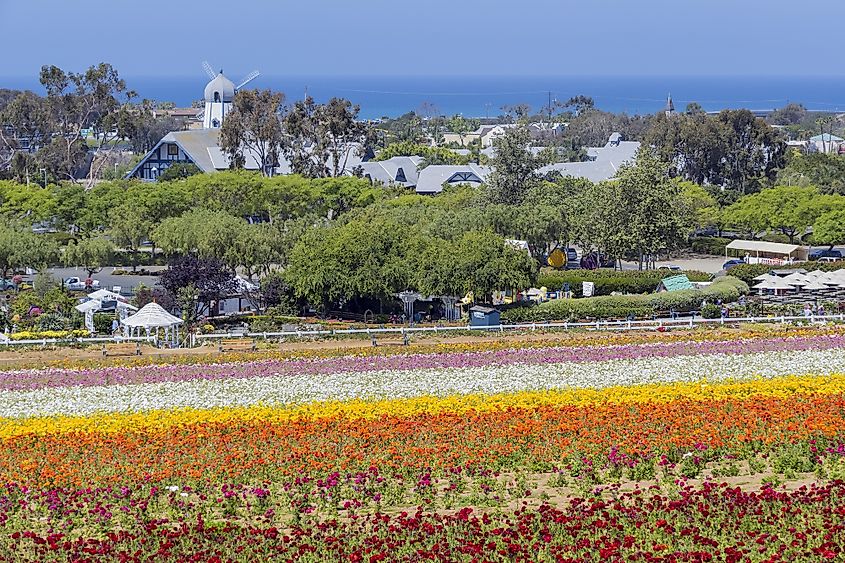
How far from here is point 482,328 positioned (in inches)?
1852

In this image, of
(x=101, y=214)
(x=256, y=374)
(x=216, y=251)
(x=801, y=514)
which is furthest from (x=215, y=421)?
(x=101, y=214)

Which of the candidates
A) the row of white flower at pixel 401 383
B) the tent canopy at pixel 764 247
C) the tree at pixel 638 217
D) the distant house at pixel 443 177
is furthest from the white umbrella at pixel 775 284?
the distant house at pixel 443 177

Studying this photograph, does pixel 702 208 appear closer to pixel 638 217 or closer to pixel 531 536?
pixel 638 217

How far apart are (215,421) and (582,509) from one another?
10.8 m

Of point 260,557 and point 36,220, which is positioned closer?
point 260,557

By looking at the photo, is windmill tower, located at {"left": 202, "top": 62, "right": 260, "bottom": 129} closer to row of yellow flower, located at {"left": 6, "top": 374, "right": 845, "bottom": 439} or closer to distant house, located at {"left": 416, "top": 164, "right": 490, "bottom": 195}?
distant house, located at {"left": 416, "top": 164, "right": 490, "bottom": 195}

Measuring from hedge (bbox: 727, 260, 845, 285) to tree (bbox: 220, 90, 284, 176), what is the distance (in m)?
41.2

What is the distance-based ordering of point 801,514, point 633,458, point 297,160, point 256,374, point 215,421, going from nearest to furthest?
point 801,514, point 633,458, point 215,421, point 256,374, point 297,160

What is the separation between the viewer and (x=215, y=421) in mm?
28094

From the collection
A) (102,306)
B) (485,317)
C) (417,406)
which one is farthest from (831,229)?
(417,406)

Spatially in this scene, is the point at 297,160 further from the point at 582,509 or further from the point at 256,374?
the point at 582,509

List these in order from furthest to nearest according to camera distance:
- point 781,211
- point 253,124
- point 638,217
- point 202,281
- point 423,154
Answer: point 423,154
point 253,124
point 781,211
point 638,217
point 202,281

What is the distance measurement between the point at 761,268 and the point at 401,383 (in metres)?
32.0

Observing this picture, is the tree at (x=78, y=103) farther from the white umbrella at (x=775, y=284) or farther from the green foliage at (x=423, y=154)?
the white umbrella at (x=775, y=284)
